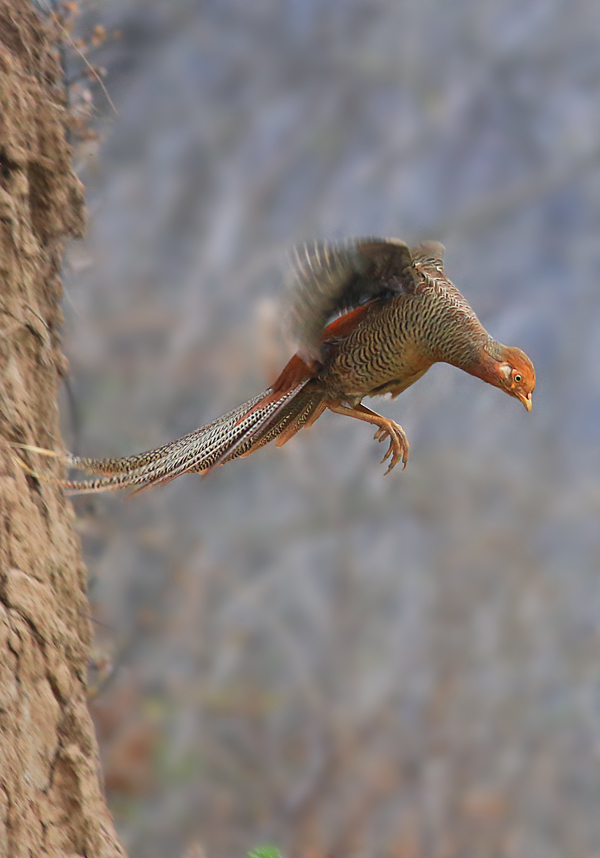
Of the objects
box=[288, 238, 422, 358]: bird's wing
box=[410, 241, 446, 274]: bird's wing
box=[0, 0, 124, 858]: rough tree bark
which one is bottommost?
box=[0, 0, 124, 858]: rough tree bark

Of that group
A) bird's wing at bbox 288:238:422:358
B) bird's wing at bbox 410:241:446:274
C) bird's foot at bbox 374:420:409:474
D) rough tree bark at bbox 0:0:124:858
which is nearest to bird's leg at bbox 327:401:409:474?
bird's foot at bbox 374:420:409:474

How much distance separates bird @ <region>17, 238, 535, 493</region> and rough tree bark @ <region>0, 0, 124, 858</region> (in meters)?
0.36

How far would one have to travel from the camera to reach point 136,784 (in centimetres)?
383

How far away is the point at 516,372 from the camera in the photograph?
150 cm

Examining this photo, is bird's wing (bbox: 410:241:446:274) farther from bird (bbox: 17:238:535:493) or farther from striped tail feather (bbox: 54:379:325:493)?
striped tail feather (bbox: 54:379:325:493)

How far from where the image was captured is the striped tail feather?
1.47 meters

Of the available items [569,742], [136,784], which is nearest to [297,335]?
[136,784]

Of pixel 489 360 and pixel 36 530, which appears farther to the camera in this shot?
pixel 36 530

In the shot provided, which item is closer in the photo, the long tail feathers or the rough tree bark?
the long tail feathers

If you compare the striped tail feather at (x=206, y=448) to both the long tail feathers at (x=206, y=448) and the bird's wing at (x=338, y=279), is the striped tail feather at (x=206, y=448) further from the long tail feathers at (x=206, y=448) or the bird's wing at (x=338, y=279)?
the bird's wing at (x=338, y=279)

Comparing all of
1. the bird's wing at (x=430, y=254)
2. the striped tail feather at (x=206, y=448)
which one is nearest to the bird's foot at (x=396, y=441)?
the striped tail feather at (x=206, y=448)

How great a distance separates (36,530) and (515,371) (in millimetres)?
1082

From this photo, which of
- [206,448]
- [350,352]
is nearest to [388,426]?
[350,352]

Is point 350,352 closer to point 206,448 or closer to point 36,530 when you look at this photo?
point 206,448
